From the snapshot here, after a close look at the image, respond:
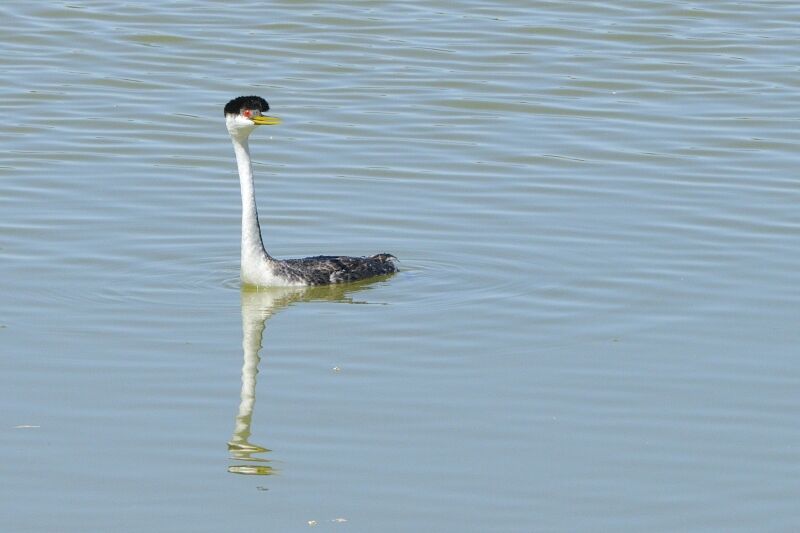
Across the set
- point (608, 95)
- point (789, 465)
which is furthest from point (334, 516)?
point (608, 95)

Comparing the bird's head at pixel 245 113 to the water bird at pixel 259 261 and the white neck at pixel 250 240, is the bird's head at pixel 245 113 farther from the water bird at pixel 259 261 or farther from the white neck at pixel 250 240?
the white neck at pixel 250 240

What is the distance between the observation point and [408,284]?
627 inches

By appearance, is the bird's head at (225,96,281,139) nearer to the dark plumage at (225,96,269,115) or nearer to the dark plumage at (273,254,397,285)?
the dark plumage at (225,96,269,115)

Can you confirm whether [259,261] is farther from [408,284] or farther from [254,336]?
[254,336]

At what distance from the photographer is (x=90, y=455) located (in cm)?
1112

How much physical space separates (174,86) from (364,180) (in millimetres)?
6373

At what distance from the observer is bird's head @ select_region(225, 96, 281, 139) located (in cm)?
1530

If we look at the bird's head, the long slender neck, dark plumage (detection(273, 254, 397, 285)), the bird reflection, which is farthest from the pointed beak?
the bird reflection

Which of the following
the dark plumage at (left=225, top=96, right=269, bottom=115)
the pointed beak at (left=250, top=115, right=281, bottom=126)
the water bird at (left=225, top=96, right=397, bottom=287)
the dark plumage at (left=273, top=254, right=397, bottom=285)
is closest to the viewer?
the pointed beak at (left=250, top=115, right=281, bottom=126)

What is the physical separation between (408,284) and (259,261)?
129cm

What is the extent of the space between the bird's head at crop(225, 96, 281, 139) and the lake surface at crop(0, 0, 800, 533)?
1.38 m

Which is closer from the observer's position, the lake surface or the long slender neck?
the lake surface

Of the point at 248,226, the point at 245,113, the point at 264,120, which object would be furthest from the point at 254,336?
the point at 245,113

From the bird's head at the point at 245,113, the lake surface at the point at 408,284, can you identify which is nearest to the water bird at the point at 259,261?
→ the bird's head at the point at 245,113
